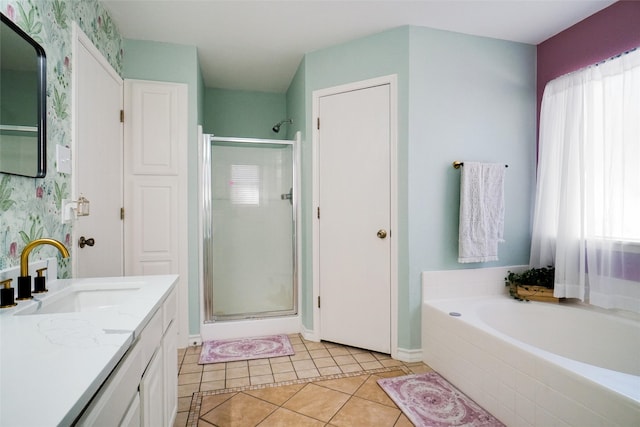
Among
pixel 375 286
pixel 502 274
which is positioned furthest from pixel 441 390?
pixel 502 274

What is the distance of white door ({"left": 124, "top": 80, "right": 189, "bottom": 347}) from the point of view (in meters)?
2.43

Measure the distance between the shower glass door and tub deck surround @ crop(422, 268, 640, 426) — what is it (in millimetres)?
1271

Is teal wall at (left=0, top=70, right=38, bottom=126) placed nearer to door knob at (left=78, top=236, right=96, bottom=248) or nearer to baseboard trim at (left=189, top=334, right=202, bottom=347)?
door knob at (left=78, top=236, right=96, bottom=248)

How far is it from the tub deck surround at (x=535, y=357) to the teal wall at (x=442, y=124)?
206mm

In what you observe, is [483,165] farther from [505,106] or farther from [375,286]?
[375,286]

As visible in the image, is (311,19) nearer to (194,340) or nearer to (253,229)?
(253,229)

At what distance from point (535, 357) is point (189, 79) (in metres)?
2.82

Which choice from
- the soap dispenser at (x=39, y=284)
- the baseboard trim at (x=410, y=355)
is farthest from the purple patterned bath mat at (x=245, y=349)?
the soap dispenser at (x=39, y=284)

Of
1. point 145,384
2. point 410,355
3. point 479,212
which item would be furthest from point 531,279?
point 145,384

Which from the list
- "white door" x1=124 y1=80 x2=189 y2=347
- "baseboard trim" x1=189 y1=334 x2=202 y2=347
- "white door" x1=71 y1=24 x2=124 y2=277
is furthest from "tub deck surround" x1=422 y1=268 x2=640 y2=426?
"white door" x1=71 y1=24 x2=124 y2=277

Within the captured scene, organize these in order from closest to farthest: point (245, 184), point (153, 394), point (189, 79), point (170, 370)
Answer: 1. point (153, 394)
2. point (170, 370)
3. point (189, 79)
4. point (245, 184)

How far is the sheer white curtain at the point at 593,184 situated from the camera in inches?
74.0

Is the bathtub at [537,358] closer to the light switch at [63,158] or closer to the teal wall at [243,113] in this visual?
the light switch at [63,158]

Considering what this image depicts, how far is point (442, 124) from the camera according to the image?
2.33m
